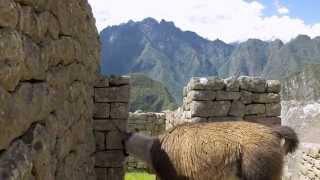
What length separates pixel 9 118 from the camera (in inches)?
122

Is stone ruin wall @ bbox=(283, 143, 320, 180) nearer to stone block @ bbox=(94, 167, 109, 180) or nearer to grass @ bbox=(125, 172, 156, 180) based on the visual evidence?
grass @ bbox=(125, 172, 156, 180)

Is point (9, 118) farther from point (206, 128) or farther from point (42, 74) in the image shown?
point (206, 128)

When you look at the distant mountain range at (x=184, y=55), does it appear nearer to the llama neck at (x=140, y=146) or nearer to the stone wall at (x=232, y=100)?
the stone wall at (x=232, y=100)

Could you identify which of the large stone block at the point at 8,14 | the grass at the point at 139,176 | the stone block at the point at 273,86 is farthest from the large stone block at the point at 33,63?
the grass at the point at 139,176

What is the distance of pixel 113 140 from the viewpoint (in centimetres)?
840

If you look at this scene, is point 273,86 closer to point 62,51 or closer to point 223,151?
point 223,151

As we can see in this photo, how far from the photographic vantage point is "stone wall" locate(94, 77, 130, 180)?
835 cm

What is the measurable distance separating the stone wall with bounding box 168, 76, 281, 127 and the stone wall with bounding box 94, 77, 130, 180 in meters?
1.40

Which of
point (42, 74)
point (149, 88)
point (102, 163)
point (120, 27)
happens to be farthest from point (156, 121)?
point (120, 27)

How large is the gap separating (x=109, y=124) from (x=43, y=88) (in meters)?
4.39

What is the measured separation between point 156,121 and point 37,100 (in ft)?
45.1

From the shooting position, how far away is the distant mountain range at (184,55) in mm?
131250

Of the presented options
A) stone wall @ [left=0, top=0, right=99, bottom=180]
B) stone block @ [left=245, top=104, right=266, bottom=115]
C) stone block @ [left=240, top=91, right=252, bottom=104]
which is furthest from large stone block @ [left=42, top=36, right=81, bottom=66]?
stone block @ [left=245, top=104, right=266, bottom=115]

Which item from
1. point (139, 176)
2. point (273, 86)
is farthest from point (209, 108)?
point (139, 176)
